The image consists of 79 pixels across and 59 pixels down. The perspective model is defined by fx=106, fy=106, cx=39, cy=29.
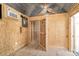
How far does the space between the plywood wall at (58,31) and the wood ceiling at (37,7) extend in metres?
0.14

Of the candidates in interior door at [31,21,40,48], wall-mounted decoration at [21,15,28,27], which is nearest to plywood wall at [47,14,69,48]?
interior door at [31,21,40,48]

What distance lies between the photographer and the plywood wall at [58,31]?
212 centimetres

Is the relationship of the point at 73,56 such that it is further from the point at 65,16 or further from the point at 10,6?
the point at 10,6

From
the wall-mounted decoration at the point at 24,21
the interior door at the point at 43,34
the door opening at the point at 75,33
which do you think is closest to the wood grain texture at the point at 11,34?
the wall-mounted decoration at the point at 24,21

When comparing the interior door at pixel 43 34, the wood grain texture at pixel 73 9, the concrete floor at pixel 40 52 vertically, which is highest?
the wood grain texture at pixel 73 9

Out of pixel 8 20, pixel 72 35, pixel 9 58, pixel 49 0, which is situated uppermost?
pixel 49 0

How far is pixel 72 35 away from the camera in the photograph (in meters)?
2.18

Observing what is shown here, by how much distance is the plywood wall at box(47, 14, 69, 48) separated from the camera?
212 centimetres

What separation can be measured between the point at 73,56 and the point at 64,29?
1.81ft

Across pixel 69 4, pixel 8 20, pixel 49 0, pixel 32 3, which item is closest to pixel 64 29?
pixel 69 4

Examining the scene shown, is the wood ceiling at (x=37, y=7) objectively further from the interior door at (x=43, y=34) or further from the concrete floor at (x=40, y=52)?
the concrete floor at (x=40, y=52)

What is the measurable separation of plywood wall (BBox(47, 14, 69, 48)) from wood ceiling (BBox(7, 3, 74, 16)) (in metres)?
0.14

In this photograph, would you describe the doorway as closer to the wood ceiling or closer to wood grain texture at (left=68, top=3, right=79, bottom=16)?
the wood ceiling

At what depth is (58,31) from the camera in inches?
84.8
